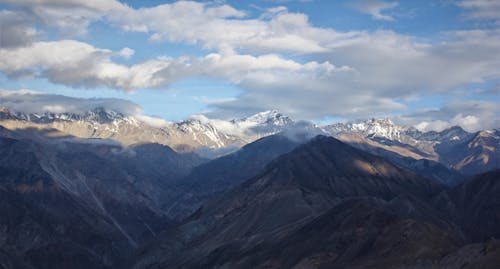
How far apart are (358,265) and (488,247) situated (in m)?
46.4

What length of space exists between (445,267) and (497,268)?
58.3ft

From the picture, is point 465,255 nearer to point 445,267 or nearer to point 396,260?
point 445,267

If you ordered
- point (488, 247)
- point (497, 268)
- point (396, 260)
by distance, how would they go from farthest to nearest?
point (396, 260), point (488, 247), point (497, 268)

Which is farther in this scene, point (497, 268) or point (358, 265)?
point (358, 265)

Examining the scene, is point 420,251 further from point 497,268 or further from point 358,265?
point 497,268

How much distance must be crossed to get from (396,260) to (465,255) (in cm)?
2957

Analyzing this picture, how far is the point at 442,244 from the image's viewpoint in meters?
198

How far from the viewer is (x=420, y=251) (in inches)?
7608

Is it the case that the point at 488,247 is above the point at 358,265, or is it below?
above

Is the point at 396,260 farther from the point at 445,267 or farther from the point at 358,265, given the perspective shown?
the point at 445,267

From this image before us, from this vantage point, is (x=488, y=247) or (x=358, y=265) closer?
(x=488, y=247)

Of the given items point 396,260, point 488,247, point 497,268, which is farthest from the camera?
point 396,260

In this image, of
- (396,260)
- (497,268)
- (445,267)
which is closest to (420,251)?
(396,260)

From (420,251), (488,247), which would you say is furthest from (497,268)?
(420,251)
